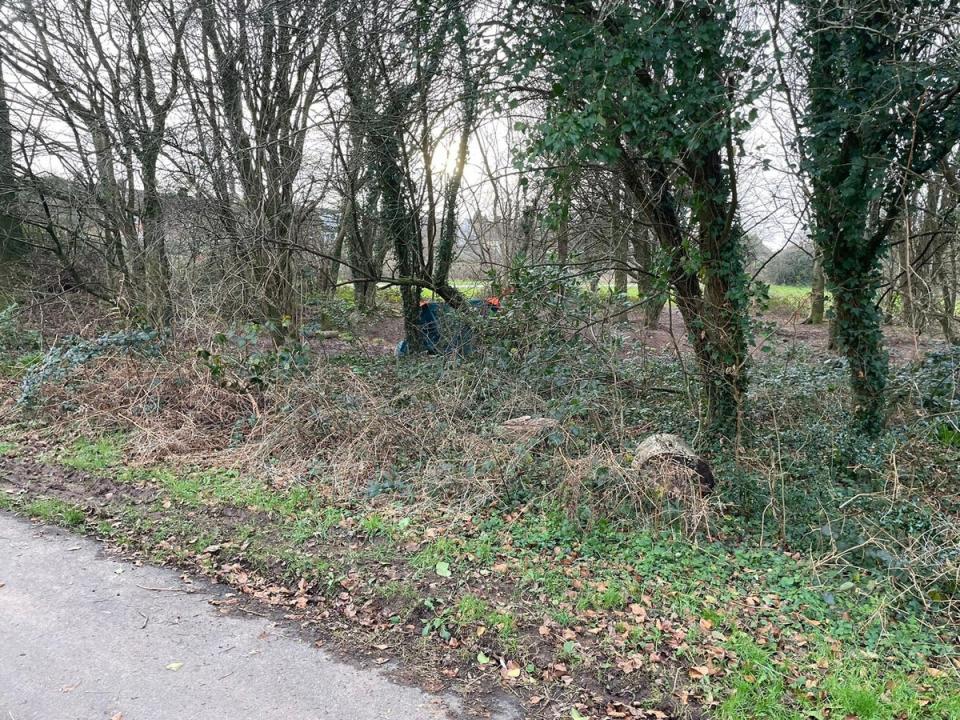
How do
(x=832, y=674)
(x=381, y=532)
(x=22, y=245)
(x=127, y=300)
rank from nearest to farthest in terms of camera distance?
(x=832, y=674) < (x=381, y=532) < (x=127, y=300) < (x=22, y=245)

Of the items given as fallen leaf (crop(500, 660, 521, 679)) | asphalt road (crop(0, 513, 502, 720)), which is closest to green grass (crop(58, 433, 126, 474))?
asphalt road (crop(0, 513, 502, 720))

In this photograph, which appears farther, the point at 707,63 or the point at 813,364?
the point at 813,364

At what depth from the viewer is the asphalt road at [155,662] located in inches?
132

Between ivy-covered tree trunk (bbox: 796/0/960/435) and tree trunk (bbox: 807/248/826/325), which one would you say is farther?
tree trunk (bbox: 807/248/826/325)

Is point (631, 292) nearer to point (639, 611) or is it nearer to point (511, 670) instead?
point (639, 611)

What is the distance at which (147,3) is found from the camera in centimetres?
1073

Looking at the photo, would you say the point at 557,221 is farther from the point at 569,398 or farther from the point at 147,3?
the point at 147,3

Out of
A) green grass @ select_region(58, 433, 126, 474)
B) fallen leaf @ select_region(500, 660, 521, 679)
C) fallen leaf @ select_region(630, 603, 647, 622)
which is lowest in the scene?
fallen leaf @ select_region(500, 660, 521, 679)

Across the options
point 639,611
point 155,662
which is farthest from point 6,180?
point 639,611

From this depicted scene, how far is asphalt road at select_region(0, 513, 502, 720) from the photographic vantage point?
3363mm

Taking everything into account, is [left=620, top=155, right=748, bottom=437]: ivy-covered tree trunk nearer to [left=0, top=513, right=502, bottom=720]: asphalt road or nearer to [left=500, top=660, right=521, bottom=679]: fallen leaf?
[left=500, top=660, right=521, bottom=679]: fallen leaf

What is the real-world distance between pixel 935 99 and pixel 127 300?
10.5 m

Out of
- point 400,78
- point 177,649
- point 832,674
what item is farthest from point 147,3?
point 832,674

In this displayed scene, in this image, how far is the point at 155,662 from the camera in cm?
373
